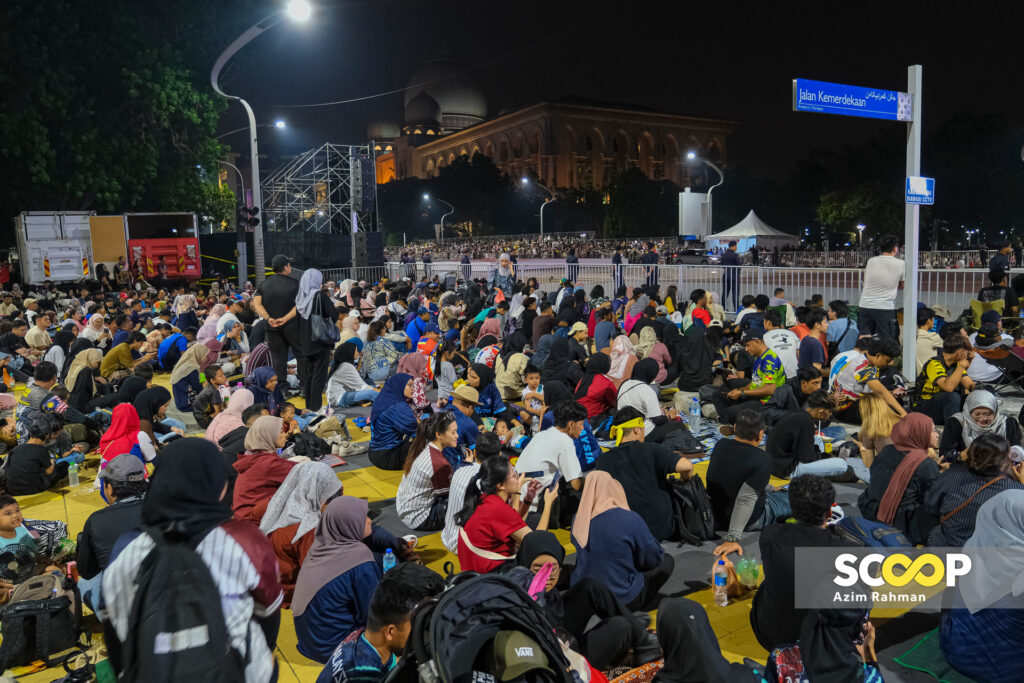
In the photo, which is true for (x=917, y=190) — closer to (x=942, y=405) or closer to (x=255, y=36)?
(x=942, y=405)

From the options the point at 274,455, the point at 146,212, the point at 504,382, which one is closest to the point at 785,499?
the point at 274,455

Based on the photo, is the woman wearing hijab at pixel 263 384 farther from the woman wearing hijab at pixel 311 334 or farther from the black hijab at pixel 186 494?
the black hijab at pixel 186 494

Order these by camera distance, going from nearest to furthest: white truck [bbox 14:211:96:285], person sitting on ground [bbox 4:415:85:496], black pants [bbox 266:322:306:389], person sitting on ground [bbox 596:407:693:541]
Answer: person sitting on ground [bbox 596:407:693:541] → person sitting on ground [bbox 4:415:85:496] → black pants [bbox 266:322:306:389] → white truck [bbox 14:211:96:285]

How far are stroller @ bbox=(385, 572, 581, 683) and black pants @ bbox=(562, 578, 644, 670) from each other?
966 mm

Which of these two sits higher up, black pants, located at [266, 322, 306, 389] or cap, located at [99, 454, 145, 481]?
black pants, located at [266, 322, 306, 389]

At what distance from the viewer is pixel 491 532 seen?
435 cm

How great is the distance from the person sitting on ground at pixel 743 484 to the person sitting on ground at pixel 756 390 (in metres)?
2.58

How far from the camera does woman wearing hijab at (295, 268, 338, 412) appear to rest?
916 centimetres

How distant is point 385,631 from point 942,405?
5913 millimetres

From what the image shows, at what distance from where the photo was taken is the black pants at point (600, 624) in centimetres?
358

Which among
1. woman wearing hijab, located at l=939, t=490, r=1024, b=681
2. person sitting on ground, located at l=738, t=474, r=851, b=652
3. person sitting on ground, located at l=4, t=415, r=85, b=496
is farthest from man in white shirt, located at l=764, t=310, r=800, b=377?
person sitting on ground, located at l=4, t=415, r=85, b=496

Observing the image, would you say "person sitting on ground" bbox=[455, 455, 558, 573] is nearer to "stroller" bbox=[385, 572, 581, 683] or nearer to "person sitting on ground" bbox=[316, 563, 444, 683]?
"person sitting on ground" bbox=[316, 563, 444, 683]

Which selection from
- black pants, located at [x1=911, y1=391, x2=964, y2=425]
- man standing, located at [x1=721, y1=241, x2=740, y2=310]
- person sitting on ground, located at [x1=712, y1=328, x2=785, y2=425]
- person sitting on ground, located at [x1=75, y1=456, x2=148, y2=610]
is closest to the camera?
person sitting on ground, located at [x1=75, y1=456, x2=148, y2=610]

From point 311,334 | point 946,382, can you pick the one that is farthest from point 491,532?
point 311,334
